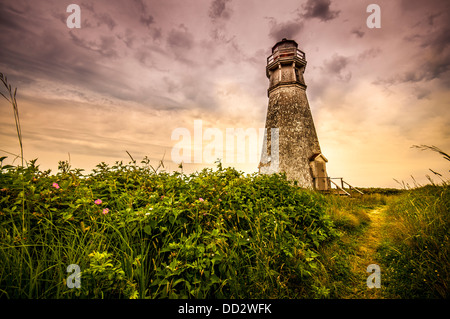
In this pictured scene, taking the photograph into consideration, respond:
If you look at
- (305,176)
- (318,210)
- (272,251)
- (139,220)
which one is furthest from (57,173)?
(305,176)

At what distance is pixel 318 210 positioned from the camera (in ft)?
14.5

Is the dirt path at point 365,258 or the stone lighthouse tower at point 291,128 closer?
the dirt path at point 365,258

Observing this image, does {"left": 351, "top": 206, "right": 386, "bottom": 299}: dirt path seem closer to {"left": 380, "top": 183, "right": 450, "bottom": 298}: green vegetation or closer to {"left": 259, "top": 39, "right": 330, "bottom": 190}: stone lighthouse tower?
{"left": 380, "top": 183, "right": 450, "bottom": 298}: green vegetation

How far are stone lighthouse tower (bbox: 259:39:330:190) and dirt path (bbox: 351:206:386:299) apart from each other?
35.2 ft

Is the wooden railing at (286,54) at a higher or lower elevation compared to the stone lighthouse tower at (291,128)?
higher

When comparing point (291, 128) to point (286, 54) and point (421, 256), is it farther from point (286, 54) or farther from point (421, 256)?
point (421, 256)

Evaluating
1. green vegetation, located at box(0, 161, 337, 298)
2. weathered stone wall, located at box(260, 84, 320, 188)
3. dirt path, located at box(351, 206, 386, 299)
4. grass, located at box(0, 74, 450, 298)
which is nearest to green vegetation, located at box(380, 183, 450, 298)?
grass, located at box(0, 74, 450, 298)

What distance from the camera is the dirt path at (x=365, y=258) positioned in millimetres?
2676

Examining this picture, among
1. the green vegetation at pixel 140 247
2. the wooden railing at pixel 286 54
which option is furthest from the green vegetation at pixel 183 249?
the wooden railing at pixel 286 54

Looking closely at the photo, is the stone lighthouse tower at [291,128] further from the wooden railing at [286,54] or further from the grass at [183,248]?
the grass at [183,248]

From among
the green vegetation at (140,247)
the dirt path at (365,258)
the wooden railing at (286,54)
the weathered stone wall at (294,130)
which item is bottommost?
the dirt path at (365,258)

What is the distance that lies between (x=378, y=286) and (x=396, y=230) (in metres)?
1.94

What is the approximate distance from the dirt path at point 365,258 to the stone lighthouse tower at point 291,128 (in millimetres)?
10724

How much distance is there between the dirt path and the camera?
8.78ft
